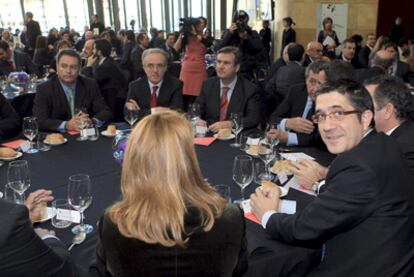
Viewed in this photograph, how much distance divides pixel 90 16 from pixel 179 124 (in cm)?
1408

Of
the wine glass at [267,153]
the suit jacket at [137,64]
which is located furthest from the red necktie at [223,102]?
the suit jacket at [137,64]

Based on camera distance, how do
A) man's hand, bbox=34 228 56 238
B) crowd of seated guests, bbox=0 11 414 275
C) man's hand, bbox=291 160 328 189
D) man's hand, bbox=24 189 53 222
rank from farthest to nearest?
man's hand, bbox=291 160 328 189
man's hand, bbox=24 189 53 222
man's hand, bbox=34 228 56 238
crowd of seated guests, bbox=0 11 414 275

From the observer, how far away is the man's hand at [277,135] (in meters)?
2.69

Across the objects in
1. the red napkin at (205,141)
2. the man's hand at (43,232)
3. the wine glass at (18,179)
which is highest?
the wine glass at (18,179)

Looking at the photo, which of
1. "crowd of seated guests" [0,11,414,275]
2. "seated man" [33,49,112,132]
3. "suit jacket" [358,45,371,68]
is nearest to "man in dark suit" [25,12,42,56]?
"crowd of seated guests" [0,11,414,275]

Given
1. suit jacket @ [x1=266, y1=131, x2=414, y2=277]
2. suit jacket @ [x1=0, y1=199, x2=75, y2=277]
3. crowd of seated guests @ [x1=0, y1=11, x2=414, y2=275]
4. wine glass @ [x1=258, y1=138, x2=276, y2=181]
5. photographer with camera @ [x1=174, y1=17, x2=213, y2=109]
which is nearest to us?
suit jacket @ [x1=0, y1=199, x2=75, y2=277]

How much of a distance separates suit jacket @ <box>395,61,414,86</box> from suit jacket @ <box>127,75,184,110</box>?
3.56 meters

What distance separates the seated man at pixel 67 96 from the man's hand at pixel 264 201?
2002 mm

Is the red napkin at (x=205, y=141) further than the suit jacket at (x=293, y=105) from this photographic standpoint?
No

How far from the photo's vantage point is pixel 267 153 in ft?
8.11

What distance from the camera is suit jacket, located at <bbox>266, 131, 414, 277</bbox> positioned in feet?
5.11

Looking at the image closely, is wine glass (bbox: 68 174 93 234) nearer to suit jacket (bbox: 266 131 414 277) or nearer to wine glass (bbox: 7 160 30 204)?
wine glass (bbox: 7 160 30 204)

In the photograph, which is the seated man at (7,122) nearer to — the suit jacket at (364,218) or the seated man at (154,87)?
the seated man at (154,87)

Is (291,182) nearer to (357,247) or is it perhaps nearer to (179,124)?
(357,247)
